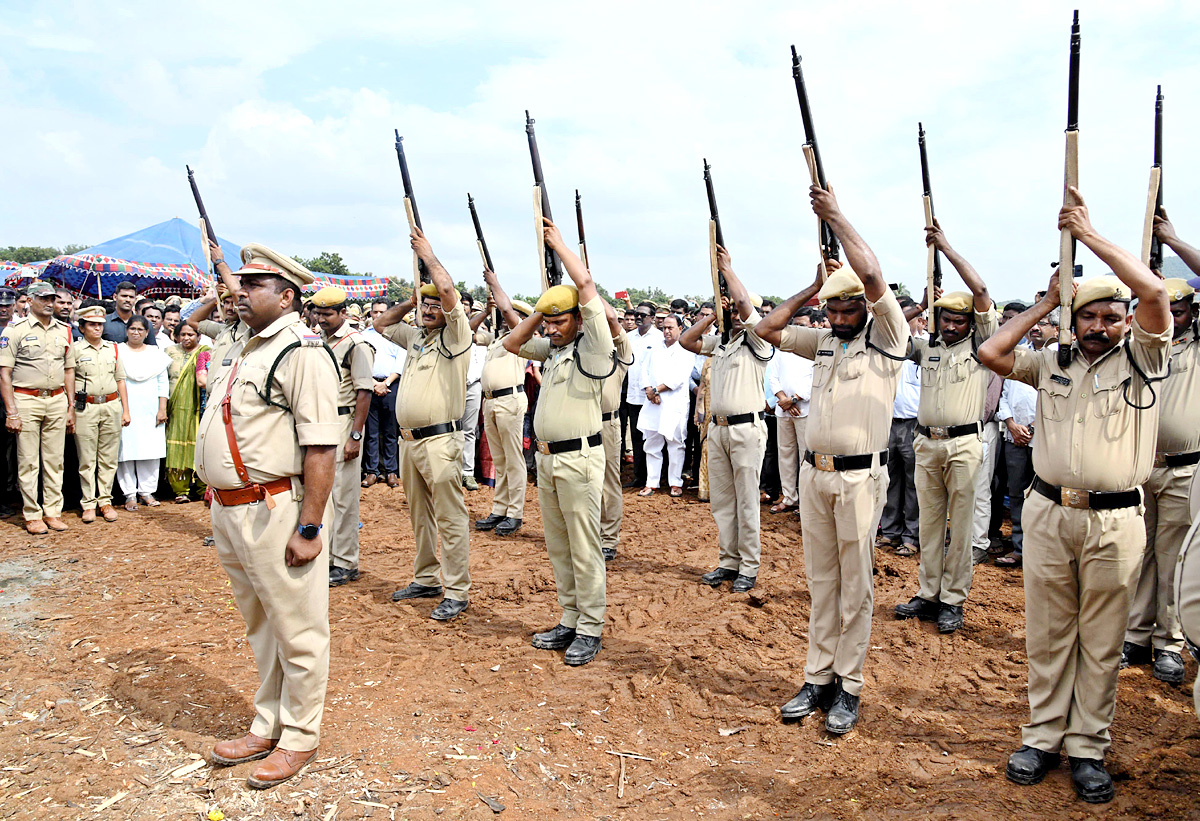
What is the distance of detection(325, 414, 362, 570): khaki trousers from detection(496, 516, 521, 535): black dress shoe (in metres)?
1.90

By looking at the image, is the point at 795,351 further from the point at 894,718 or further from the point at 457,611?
the point at 457,611

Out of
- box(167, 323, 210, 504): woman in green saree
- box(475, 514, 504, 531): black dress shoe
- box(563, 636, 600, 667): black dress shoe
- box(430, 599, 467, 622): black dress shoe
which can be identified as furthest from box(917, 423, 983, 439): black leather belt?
box(167, 323, 210, 504): woman in green saree

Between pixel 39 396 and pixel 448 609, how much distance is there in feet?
17.7

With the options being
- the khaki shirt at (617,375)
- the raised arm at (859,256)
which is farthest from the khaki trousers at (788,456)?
the raised arm at (859,256)

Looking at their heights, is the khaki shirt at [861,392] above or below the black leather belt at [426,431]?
above

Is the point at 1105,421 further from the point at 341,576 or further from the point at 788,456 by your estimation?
the point at 788,456

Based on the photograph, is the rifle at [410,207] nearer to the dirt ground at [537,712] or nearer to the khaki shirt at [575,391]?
the khaki shirt at [575,391]

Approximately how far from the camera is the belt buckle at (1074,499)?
3.69 metres

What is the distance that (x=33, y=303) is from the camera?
26.8ft

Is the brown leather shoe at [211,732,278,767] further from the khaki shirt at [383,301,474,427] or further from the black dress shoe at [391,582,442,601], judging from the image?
the khaki shirt at [383,301,474,427]

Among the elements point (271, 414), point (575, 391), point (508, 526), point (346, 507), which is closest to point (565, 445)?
point (575, 391)

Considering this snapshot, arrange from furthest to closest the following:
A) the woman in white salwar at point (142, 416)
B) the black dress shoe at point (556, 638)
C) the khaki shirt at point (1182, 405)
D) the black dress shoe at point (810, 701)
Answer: the woman in white salwar at point (142, 416) → the black dress shoe at point (556, 638) → the khaki shirt at point (1182, 405) → the black dress shoe at point (810, 701)

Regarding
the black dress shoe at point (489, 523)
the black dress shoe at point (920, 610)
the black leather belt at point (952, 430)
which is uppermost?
the black leather belt at point (952, 430)

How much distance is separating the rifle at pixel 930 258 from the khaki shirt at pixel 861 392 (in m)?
1.62
